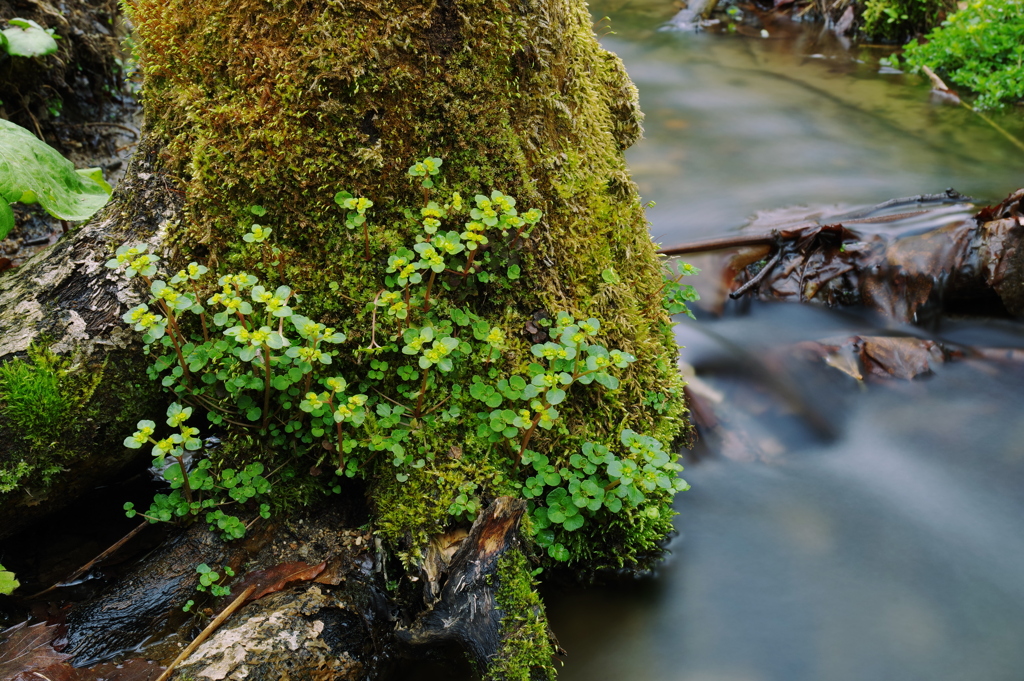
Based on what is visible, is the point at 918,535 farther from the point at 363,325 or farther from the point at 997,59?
the point at 997,59

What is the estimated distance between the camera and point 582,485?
232 centimetres

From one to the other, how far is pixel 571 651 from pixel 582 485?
0.70m

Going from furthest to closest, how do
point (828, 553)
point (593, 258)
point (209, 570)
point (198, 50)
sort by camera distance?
point (828, 553)
point (593, 258)
point (198, 50)
point (209, 570)

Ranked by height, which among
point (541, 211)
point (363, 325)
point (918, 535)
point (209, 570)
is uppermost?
point (541, 211)

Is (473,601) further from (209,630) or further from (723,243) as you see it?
(723,243)

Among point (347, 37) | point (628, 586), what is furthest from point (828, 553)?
point (347, 37)

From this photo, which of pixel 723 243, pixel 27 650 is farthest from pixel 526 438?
pixel 723 243

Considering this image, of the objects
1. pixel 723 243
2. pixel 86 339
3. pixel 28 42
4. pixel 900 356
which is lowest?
pixel 900 356

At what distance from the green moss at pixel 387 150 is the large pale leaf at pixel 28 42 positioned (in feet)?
5.66

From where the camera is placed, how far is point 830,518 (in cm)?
310

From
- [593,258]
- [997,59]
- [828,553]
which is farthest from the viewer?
[997,59]

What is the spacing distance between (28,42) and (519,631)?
13.1 feet

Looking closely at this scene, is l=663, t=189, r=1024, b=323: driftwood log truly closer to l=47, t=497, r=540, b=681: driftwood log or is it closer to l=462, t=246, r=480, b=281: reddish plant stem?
l=462, t=246, r=480, b=281: reddish plant stem

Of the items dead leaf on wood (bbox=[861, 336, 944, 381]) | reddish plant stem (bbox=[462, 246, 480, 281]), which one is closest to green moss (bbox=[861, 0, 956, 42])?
dead leaf on wood (bbox=[861, 336, 944, 381])
